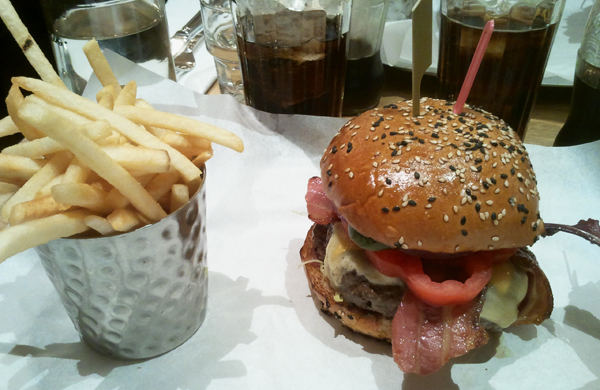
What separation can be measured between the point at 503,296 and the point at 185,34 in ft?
9.10

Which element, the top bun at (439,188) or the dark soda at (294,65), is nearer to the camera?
the top bun at (439,188)

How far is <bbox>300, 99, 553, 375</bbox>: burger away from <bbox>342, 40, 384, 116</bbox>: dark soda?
1057mm

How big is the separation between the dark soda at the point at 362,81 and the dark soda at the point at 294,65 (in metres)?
0.16

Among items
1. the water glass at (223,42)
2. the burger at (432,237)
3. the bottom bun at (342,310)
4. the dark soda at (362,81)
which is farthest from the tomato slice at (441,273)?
the water glass at (223,42)

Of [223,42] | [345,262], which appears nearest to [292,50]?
[223,42]

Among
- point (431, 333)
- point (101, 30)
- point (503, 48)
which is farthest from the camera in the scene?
point (101, 30)

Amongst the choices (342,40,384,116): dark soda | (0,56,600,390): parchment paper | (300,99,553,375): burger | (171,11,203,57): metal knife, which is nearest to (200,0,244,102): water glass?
(171,11,203,57): metal knife

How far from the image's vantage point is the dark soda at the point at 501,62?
2.15 m

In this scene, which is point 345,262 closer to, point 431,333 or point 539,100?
point 431,333

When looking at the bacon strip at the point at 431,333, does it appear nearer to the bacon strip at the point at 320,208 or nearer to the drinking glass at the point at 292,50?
the bacon strip at the point at 320,208

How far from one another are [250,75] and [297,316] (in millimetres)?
1348

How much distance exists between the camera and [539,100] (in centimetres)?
276

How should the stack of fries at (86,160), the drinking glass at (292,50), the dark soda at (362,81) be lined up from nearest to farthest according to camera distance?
the stack of fries at (86,160) → the drinking glass at (292,50) → the dark soda at (362,81)

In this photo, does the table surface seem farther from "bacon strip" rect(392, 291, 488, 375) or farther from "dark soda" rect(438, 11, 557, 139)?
"bacon strip" rect(392, 291, 488, 375)
